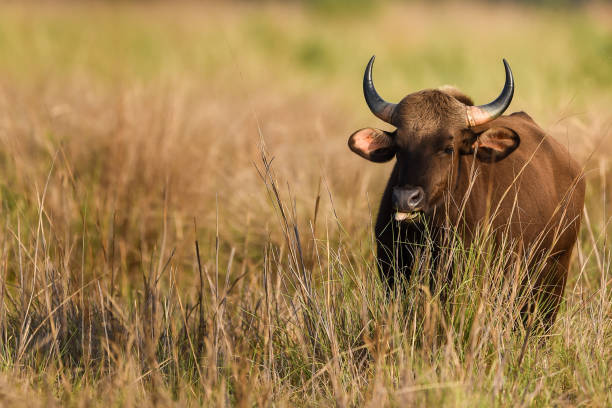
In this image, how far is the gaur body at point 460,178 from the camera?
3.75 metres

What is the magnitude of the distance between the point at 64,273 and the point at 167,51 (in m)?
10.7

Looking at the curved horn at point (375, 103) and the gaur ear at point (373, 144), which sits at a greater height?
the curved horn at point (375, 103)

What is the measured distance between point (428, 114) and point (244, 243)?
2095mm

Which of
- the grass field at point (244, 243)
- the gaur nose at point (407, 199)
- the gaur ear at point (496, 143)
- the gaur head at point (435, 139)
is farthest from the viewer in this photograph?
the gaur ear at point (496, 143)

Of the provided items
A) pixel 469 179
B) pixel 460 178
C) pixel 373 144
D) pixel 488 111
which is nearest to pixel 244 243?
pixel 373 144

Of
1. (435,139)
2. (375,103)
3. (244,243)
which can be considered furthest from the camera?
(244,243)

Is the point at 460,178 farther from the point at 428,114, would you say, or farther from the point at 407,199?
the point at 407,199

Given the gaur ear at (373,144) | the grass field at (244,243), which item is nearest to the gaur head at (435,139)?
the gaur ear at (373,144)

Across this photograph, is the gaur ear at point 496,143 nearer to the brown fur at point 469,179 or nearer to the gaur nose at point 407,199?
the brown fur at point 469,179

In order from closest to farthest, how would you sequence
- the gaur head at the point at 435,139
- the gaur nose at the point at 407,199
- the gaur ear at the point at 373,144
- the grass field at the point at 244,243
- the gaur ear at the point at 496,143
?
the grass field at the point at 244,243, the gaur nose at the point at 407,199, the gaur head at the point at 435,139, the gaur ear at the point at 496,143, the gaur ear at the point at 373,144

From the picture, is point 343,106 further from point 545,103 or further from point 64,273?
point 64,273

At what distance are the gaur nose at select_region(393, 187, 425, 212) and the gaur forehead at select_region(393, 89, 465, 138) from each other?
368 mm

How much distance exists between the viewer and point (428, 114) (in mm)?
3889

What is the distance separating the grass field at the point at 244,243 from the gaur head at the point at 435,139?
33cm
